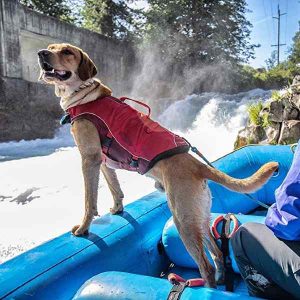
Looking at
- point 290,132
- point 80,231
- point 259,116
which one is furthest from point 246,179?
point 259,116

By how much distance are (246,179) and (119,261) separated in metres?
1.08

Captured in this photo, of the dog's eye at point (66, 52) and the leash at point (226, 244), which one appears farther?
the dog's eye at point (66, 52)

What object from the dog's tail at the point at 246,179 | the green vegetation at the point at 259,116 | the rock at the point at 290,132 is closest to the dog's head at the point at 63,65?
the dog's tail at the point at 246,179

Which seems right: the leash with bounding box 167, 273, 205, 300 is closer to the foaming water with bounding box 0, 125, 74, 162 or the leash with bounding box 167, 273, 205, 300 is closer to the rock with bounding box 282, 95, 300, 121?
the rock with bounding box 282, 95, 300, 121

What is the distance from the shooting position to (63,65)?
2662mm

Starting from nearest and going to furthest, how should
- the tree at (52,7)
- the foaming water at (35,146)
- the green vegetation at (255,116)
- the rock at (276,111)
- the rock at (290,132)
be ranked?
the rock at (290,132) < the rock at (276,111) < the green vegetation at (255,116) < the foaming water at (35,146) < the tree at (52,7)

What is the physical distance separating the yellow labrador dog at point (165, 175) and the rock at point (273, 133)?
552cm

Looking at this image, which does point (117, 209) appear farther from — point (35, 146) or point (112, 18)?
point (112, 18)

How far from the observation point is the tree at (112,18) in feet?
68.1

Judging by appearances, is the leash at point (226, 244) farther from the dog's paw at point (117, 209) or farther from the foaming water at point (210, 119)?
the foaming water at point (210, 119)

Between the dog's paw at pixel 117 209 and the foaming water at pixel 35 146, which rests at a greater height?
the dog's paw at pixel 117 209

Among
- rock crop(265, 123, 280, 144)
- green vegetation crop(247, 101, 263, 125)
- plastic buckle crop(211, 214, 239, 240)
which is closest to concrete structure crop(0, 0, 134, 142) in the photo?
green vegetation crop(247, 101, 263, 125)

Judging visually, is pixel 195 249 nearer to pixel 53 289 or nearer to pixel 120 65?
pixel 53 289

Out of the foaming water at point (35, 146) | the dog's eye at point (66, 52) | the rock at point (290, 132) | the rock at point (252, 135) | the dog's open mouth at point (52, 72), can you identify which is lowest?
the foaming water at point (35, 146)
